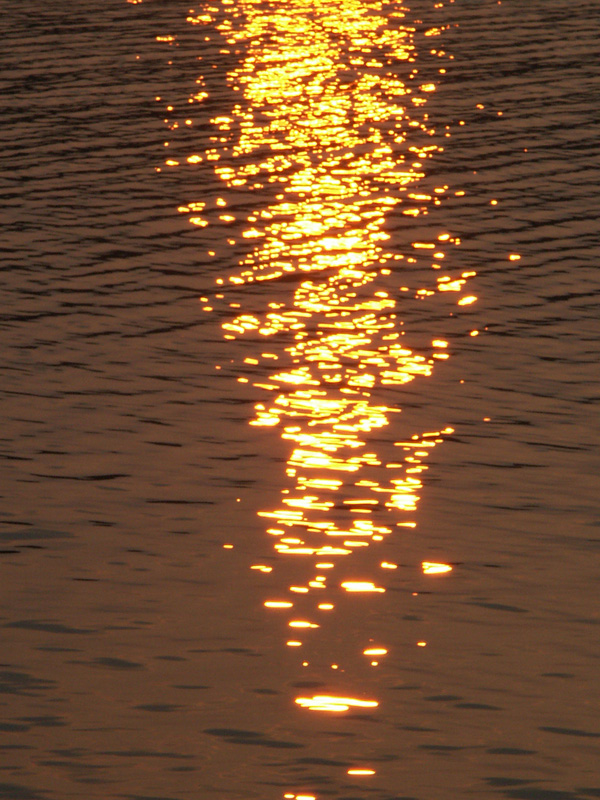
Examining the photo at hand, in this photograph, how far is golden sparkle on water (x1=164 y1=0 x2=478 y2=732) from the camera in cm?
1650

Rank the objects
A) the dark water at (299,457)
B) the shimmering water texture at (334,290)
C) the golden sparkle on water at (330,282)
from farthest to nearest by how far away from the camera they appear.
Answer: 1. the golden sparkle on water at (330,282)
2. the shimmering water texture at (334,290)
3. the dark water at (299,457)

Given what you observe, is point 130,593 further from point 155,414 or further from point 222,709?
point 155,414

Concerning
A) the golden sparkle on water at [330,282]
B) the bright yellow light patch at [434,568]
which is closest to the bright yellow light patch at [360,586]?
the golden sparkle on water at [330,282]

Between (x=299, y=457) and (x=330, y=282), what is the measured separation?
7.91 meters

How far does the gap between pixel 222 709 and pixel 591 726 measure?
3002 mm

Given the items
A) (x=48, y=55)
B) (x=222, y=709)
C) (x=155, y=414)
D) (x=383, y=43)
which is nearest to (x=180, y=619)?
(x=222, y=709)

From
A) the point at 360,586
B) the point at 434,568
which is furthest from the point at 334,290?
the point at 360,586

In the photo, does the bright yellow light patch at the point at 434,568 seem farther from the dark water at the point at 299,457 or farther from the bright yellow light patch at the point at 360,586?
the bright yellow light patch at the point at 360,586

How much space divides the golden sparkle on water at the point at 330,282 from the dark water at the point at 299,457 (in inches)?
2.9

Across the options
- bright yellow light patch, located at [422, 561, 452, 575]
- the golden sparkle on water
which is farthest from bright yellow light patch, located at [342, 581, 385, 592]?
bright yellow light patch, located at [422, 561, 452, 575]

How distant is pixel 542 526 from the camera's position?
16.3 metres

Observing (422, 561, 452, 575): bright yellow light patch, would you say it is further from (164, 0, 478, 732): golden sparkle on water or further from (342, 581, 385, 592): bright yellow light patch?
(342, 581, 385, 592): bright yellow light patch

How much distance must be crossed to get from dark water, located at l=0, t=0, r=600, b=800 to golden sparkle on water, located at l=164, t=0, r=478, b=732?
0.07 metres

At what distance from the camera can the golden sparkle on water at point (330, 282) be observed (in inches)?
650
